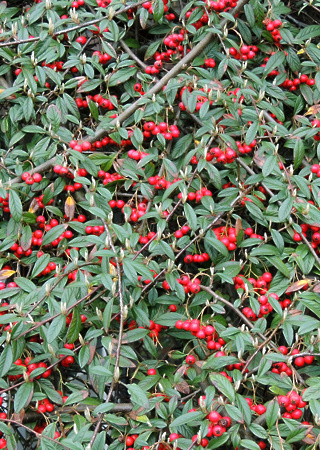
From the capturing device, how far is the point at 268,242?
7.16 feet

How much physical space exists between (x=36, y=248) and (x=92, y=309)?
0.46 meters

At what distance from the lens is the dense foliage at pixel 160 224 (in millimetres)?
1773

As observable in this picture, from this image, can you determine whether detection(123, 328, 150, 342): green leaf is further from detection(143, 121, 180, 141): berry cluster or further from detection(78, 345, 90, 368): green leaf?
detection(143, 121, 180, 141): berry cluster

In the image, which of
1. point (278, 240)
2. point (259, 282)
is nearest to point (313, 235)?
point (278, 240)

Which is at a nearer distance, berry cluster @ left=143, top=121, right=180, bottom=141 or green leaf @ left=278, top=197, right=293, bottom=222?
green leaf @ left=278, top=197, right=293, bottom=222

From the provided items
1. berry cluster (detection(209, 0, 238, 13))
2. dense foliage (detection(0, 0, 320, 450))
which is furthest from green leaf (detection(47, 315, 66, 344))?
berry cluster (detection(209, 0, 238, 13))

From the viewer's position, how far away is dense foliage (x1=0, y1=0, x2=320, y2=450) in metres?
1.77

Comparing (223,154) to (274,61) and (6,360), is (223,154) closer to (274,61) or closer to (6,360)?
(274,61)

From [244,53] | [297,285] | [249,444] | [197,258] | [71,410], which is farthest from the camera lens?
[244,53]

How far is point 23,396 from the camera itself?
1764 mm

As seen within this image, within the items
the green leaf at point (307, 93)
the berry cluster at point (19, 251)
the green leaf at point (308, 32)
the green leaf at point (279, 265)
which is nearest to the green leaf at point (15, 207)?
the berry cluster at point (19, 251)

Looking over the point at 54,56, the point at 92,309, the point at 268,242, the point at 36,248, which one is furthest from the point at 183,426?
the point at 54,56

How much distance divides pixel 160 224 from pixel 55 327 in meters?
0.56

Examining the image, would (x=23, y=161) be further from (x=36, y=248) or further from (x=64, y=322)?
(x=64, y=322)
